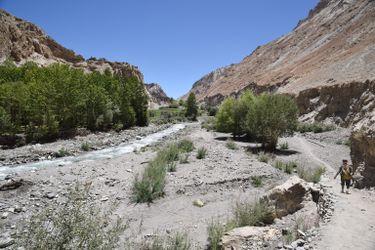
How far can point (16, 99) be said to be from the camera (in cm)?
3128

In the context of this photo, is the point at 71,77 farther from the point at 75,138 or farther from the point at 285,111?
the point at 285,111

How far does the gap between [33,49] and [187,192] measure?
7668 cm

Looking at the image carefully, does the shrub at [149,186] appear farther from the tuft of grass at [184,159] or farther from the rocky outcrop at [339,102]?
the rocky outcrop at [339,102]

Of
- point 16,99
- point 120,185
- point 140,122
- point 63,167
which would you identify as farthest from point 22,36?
point 120,185

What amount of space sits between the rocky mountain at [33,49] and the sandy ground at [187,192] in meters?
47.2

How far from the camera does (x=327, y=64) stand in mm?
58812

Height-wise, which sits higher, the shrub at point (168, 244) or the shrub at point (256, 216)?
the shrub at point (256, 216)

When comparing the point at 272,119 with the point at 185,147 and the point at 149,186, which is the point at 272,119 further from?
the point at 149,186

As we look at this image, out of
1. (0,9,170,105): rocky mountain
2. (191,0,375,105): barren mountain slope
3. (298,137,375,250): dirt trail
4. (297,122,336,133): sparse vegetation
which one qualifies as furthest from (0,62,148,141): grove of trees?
(191,0,375,105): barren mountain slope

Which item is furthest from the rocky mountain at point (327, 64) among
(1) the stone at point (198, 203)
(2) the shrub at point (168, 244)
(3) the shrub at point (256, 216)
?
(2) the shrub at point (168, 244)

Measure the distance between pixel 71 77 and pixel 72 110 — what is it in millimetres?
3834

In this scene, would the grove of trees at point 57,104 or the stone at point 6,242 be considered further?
the grove of trees at point 57,104

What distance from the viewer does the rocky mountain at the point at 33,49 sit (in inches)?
2840

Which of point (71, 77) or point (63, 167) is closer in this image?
point (63, 167)
